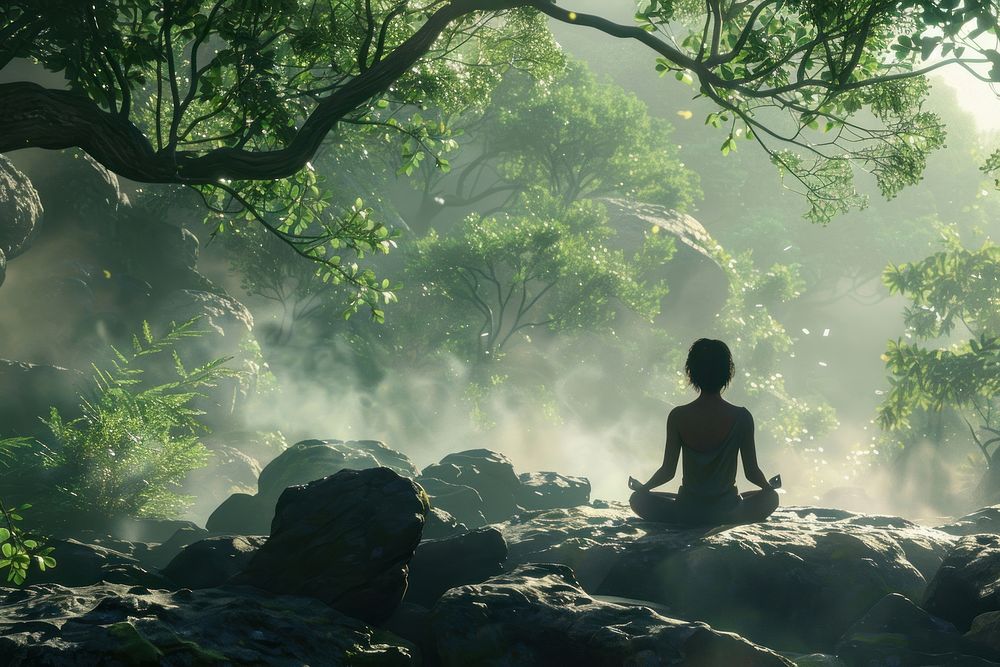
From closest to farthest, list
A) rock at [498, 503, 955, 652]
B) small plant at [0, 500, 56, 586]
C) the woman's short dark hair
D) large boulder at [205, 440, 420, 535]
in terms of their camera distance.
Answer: small plant at [0, 500, 56, 586]
rock at [498, 503, 955, 652]
the woman's short dark hair
large boulder at [205, 440, 420, 535]

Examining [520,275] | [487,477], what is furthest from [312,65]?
[520,275]

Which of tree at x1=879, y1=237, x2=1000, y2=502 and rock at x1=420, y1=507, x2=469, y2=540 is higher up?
tree at x1=879, y1=237, x2=1000, y2=502

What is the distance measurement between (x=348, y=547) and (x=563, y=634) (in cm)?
191

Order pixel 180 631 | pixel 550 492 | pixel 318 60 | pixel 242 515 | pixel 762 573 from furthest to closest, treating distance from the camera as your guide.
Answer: pixel 550 492, pixel 242 515, pixel 318 60, pixel 762 573, pixel 180 631

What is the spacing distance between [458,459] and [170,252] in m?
14.5

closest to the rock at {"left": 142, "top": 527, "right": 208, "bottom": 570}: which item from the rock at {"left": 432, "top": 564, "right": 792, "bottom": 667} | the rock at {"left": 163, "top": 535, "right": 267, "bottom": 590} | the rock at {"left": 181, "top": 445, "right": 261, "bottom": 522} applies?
the rock at {"left": 163, "top": 535, "right": 267, "bottom": 590}

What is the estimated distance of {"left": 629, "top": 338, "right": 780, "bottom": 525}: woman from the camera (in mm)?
7828

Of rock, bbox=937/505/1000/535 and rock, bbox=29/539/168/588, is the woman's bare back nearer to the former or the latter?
rock, bbox=29/539/168/588

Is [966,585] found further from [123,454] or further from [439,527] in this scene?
[123,454]

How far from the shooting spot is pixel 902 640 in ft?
22.1

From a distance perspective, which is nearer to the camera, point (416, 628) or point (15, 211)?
point (416, 628)

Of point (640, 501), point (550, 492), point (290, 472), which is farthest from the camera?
point (550, 492)

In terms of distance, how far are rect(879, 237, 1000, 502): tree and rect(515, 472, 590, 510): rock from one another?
10770 mm

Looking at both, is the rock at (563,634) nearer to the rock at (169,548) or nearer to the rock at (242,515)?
the rock at (169,548)
